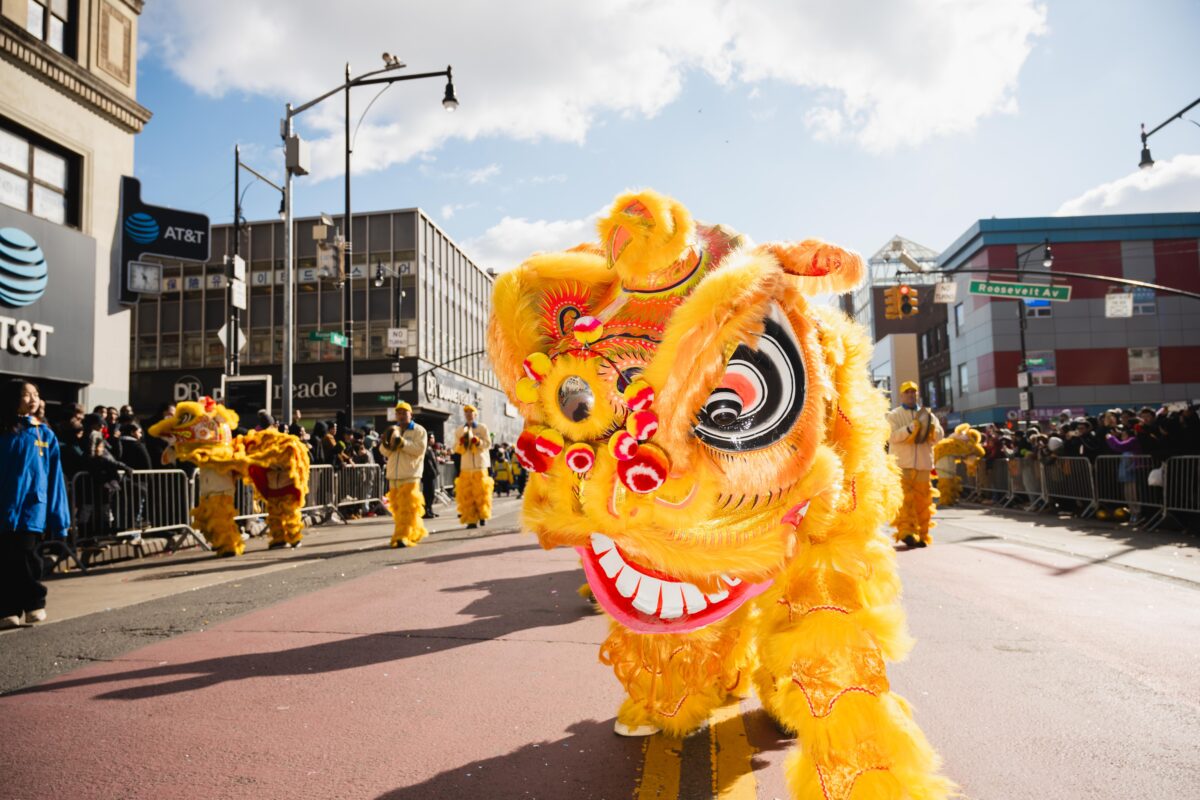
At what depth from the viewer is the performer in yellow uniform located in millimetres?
9594

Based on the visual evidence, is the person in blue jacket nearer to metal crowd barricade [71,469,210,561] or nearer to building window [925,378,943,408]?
metal crowd barricade [71,469,210,561]

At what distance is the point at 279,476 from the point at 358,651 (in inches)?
246

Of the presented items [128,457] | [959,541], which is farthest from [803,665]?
[128,457]

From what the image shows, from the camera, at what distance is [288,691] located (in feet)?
13.2

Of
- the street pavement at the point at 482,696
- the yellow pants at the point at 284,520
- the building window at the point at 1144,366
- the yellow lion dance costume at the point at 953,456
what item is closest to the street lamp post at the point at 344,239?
the yellow pants at the point at 284,520

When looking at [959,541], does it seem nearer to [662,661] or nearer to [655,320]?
[662,661]

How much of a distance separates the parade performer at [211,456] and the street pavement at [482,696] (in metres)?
2.17

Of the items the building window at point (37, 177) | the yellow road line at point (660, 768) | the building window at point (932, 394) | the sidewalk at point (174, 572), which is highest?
the building window at point (37, 177)

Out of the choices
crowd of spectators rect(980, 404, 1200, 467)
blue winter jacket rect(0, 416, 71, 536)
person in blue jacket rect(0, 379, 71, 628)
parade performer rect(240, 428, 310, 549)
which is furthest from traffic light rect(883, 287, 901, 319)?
person in blue jacket rect(0, 379, 71, 628)

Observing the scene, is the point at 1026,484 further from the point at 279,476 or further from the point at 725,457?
the point at 725,457

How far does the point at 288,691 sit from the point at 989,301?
35.5 meters

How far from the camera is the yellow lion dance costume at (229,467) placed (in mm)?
9227

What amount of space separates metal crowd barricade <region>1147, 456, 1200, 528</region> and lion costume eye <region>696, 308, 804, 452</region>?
1179cm

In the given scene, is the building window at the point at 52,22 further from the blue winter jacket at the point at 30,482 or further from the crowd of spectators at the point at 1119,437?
the crowd of spectators at the point at 1119,437
